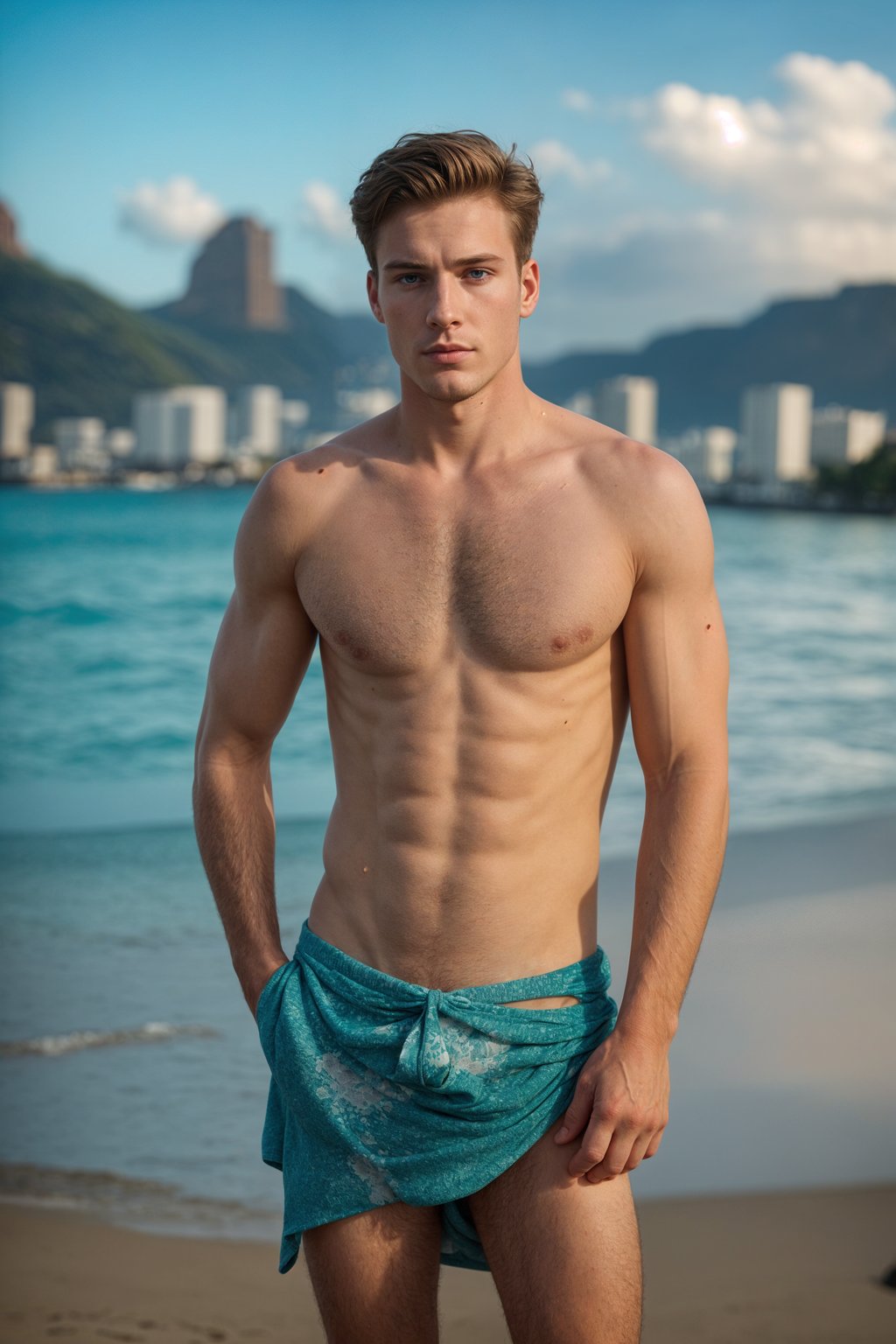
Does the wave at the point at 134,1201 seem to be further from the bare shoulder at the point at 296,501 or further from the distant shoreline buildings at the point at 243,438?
the distant shoreline buildings at the point at 243,438

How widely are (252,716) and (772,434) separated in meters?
27.2

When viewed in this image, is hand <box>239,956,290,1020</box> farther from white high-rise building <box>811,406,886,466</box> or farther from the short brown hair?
white high-rise building <box>811,406,886,466</box>

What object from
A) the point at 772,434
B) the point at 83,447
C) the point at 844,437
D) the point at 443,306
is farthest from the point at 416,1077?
the point at 83,447

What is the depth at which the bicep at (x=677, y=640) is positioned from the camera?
146 cm

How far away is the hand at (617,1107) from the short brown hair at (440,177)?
795 millimetres

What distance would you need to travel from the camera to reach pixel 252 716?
164 cm

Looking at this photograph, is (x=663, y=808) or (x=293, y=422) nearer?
(x=663, y=808)

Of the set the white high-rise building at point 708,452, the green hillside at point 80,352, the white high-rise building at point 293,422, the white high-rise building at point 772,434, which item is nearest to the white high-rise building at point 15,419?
the green hillside at point 80,352

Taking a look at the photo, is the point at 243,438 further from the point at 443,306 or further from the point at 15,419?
the point at 443,306

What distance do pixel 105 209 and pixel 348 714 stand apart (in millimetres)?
51281

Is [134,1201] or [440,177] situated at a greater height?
[440,177]

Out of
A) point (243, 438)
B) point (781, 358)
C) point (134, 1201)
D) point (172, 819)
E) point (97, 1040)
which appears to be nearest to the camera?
point (134, 1201)

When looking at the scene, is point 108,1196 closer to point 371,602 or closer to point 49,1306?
point 49,1306

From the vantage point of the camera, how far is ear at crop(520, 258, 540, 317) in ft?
5.04
